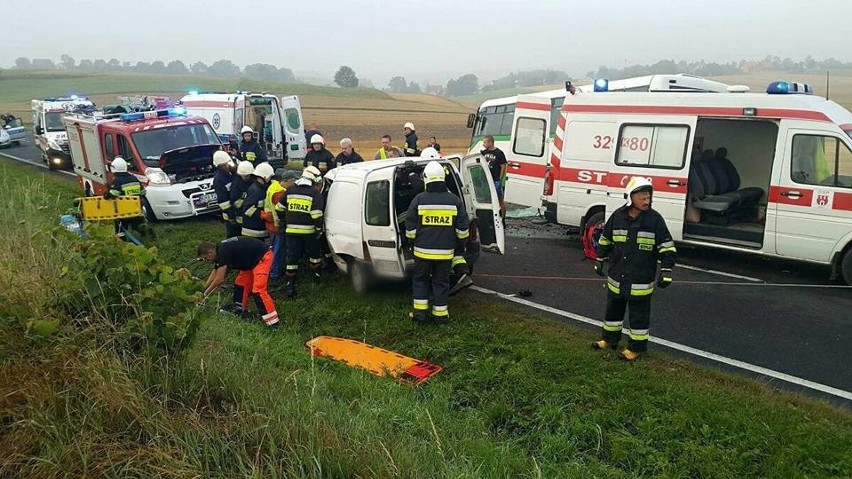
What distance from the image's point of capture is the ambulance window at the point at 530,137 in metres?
12.2

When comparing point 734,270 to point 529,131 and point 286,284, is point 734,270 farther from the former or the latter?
point 286,284

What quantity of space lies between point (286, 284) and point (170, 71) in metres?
171

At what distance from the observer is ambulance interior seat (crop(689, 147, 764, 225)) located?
29.2ft

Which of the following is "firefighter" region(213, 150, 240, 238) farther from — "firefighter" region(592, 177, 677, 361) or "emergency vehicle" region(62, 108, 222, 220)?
"firefighter" region(592, 177, 677, 361)

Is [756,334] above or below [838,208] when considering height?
below

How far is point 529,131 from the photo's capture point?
40.5 ft

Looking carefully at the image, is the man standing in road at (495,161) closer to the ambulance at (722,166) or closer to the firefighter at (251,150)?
the ambulance at (722,166)

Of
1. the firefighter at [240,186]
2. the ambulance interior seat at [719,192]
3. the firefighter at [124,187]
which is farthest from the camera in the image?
the firefighter at [124,187]

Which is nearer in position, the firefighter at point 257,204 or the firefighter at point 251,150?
the firefighter at point 257,204

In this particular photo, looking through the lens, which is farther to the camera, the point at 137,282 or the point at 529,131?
the point at 529,131

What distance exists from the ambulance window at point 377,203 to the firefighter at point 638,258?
2759 mm

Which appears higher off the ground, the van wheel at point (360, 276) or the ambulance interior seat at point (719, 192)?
the ambulance interior seat at point (719, 192)

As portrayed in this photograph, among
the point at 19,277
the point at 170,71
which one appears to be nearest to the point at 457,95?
the point at 170,71

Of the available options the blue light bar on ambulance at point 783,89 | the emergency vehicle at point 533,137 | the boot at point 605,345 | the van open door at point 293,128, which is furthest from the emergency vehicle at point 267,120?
the boot at point 605,345
